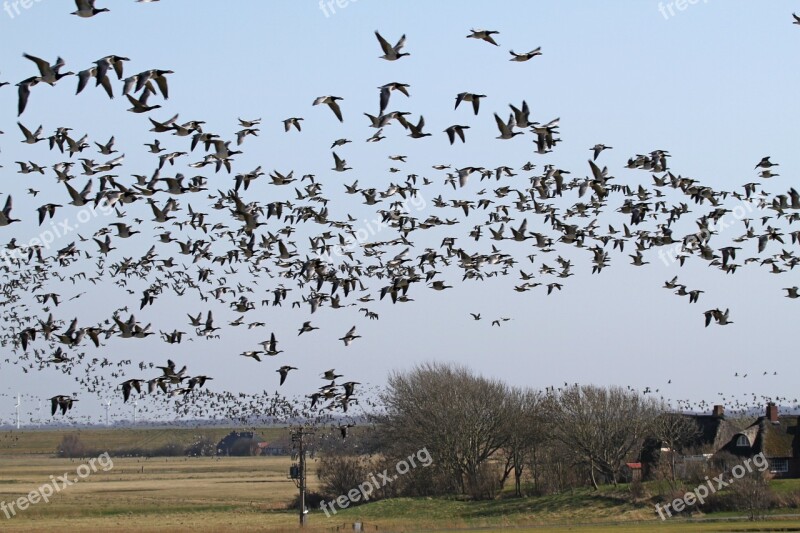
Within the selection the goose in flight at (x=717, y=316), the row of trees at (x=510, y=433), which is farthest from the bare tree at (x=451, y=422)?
the goose in flight at (x=717, y=316)

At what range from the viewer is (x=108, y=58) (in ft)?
93.1

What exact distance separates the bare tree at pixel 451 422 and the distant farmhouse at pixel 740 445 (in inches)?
541

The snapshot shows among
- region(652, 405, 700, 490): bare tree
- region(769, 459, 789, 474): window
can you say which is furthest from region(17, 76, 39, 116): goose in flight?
region(769, 459, 789, 474): window

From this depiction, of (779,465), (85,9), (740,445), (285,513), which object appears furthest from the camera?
(740,445)

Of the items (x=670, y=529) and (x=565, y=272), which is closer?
(x=565, y=272)

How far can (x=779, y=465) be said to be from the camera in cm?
9188

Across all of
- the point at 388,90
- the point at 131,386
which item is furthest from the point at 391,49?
the point at 131,386

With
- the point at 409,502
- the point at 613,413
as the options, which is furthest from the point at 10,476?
the point at 613,413

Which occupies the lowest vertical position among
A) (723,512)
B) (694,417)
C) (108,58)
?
(723,512)

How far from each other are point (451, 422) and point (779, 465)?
29.1m

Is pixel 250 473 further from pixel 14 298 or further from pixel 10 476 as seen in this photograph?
pixel 14 298

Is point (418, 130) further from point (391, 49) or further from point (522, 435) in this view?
point (522, 435)

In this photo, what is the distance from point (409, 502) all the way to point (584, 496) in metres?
15.4

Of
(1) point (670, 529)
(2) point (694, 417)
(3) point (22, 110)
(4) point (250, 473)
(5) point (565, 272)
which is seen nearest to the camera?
(3) point (22, 110)
